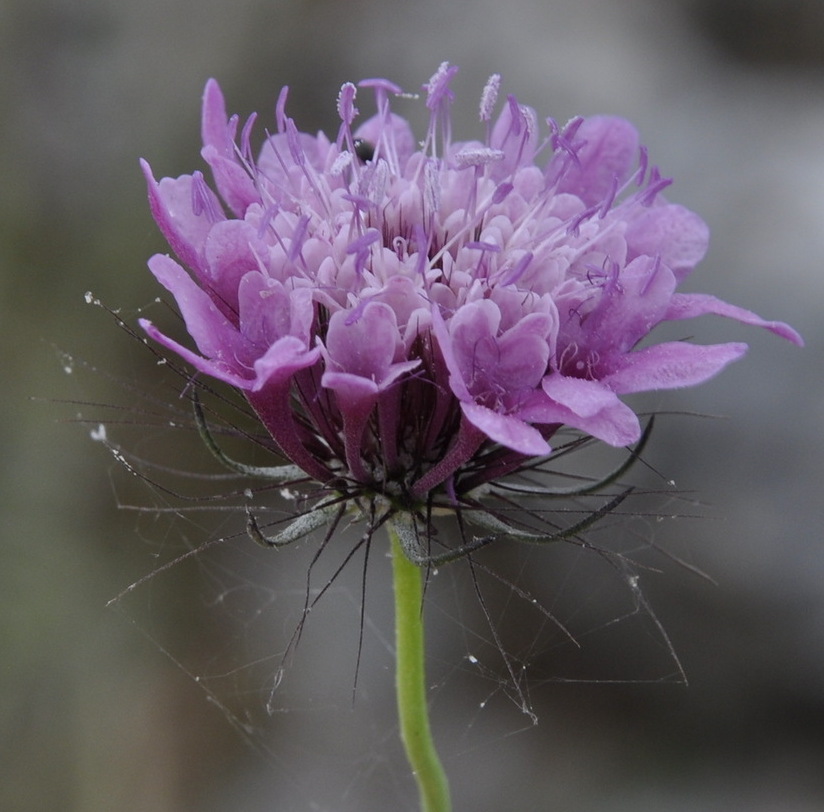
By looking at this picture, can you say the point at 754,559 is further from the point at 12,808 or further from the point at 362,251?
the point at 12,808

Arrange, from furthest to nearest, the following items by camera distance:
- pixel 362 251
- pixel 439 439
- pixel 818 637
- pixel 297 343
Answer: pixel 818 637 < pixel 439 439 < pixel 362 251 < pixel 297 343

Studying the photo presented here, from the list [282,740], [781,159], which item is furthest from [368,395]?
[781,159]

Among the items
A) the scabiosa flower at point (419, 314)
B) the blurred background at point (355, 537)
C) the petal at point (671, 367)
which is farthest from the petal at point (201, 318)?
the blurred background at point (355, 537)

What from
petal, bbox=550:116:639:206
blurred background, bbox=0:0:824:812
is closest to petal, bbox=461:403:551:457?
petal, bbox=550:116:639:206

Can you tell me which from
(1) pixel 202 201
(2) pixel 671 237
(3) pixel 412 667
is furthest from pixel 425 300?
(3) pixel 412 667

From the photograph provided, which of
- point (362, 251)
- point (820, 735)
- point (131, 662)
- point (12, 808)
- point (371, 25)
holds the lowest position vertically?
point (12, 808)

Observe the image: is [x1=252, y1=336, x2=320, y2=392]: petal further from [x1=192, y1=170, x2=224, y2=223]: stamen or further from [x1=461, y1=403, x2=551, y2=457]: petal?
[x1=192, y1=170, x2=224, y2=223]: stamen
